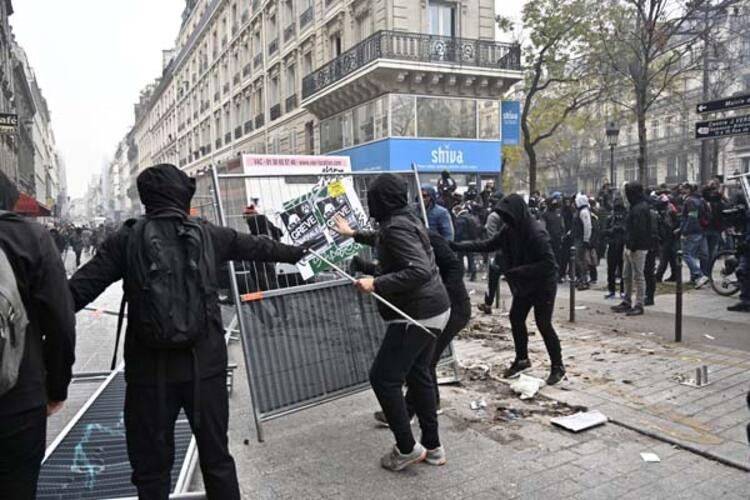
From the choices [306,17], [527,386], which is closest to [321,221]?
[527,386]

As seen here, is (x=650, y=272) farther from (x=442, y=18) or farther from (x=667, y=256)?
(x=442, y=18)

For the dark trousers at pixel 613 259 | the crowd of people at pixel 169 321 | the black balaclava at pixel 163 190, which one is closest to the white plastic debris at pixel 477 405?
the crowd of people at pixel 169 321

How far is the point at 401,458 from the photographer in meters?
3.70

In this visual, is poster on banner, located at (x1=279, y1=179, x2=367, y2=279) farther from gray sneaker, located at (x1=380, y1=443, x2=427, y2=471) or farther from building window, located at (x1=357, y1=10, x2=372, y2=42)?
building window, located at (x1=357, y1=10, x2=372, y2=42)

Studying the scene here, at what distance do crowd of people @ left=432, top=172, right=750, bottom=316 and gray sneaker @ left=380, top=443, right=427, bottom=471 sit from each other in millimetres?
3561

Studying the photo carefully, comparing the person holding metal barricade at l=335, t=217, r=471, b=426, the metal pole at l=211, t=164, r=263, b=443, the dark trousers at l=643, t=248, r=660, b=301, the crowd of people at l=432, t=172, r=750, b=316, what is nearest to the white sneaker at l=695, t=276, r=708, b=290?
the crowd of people at l=432, t=172, r=750, b=316

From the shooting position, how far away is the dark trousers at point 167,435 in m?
2.61

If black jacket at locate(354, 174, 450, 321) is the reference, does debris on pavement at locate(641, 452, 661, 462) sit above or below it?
below

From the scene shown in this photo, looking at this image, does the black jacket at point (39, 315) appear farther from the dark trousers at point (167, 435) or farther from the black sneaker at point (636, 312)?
the black sneaker at point (636, 312)

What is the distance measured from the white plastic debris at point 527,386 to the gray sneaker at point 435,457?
58.4 inches

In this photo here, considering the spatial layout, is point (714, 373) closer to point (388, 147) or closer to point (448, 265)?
point (448, 265)

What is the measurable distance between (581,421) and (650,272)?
17.9 ft

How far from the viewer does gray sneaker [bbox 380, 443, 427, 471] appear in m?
3.69

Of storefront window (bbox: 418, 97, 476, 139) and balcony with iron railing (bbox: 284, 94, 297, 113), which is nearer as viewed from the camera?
storefront window (bbox: 418, 97, 476, 139)
